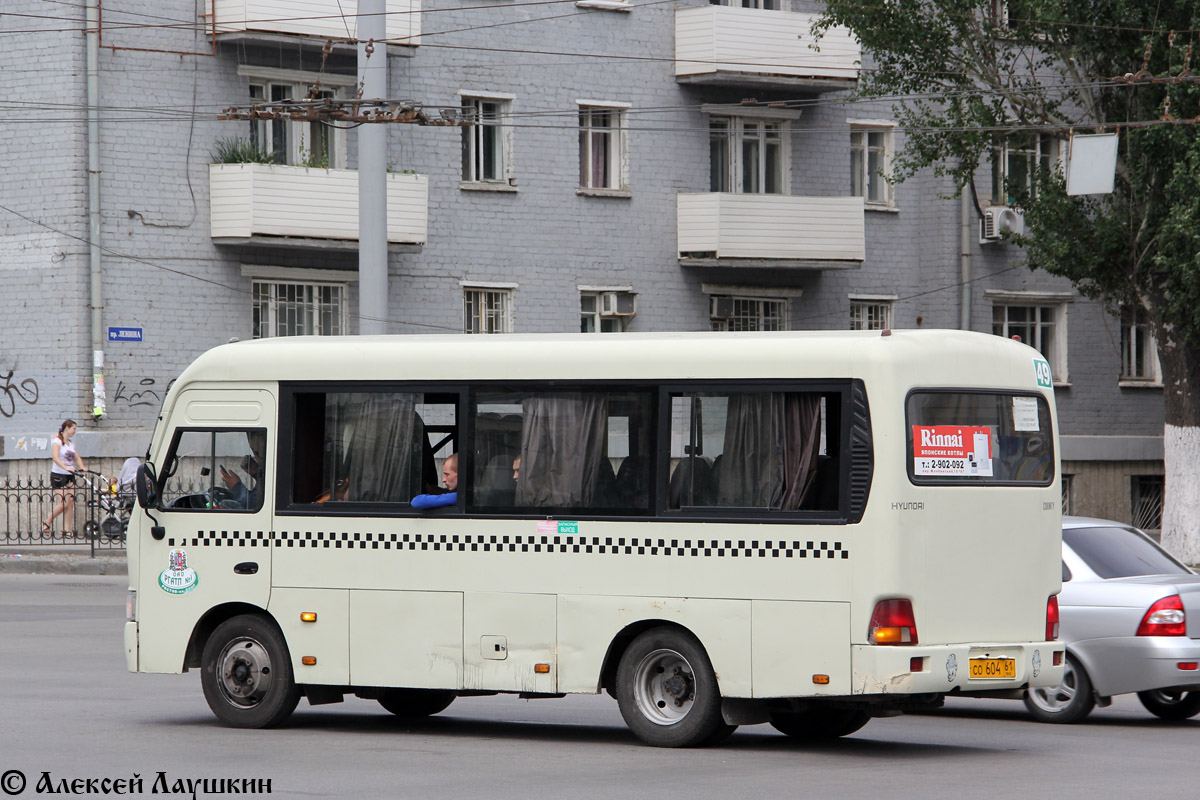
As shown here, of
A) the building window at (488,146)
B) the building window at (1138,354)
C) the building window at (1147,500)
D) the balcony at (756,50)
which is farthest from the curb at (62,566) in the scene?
the building window at (1138,354)

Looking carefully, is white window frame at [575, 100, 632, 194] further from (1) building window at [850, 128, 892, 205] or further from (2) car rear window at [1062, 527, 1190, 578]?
(2) car rear window at [1062, 527, 1190, 578]

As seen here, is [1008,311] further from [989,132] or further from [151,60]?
[151,60]

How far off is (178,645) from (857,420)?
15.1 ft

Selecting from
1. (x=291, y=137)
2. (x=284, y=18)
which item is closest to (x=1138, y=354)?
(x=291, y=137)

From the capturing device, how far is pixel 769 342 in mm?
10984

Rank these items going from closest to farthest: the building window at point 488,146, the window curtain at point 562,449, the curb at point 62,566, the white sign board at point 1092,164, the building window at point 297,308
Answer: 1. the window curtain at point 562,449
2. the white sign board at point 1092,164
3. the curb at point 62,566
4. the building window at point 297,308
5. the building window at point 488,146

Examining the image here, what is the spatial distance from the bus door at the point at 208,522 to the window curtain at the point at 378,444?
474 millimetres

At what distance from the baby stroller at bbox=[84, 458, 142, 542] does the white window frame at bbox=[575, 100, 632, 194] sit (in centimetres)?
961

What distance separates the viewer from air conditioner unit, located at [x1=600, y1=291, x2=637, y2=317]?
3300 cm

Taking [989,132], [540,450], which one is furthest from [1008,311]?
[540,450]

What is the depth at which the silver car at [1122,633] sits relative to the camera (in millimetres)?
12172

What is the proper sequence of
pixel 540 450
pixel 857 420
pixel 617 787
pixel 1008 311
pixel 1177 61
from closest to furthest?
1. pixel 617 787
2. pixel 857 420
3. pixel 540 450
4. pixel 1177 61
5. pixel 1008 311

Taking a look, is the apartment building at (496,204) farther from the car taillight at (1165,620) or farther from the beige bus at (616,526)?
the car taillight at (1165,620)

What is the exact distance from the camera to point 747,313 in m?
34.5
